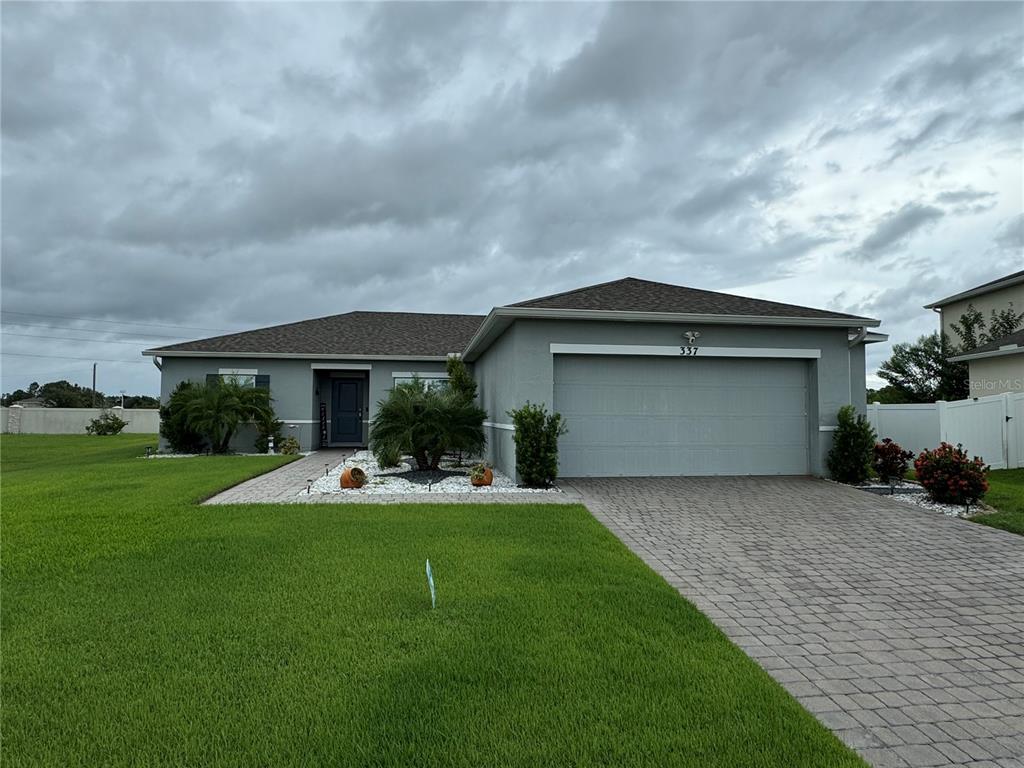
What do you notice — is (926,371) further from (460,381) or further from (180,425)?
(180,425)

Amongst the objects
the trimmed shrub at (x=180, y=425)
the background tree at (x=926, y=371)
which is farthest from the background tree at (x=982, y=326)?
the trimmed shrub at (x=180, y=425)

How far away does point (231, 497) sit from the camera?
30.2ft

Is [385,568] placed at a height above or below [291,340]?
below

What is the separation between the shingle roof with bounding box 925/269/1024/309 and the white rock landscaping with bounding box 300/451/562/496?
67.5ft

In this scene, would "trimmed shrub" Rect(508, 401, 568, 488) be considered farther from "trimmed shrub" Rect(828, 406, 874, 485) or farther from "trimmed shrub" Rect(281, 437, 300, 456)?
"trimmed shrub" Rect(281, 437, 300, 456)

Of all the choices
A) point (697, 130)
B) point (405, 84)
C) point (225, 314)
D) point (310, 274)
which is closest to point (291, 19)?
point (405, 84)

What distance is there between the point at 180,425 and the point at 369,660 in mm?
15898

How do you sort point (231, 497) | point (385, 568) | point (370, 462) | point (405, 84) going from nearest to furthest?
point (385, 568) → point (231, 497) → point (405, 84) → point (370, 462)

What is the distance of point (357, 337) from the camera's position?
19.8 m

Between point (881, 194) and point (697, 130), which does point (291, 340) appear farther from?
point (881, 194)

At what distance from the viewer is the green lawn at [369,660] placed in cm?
255

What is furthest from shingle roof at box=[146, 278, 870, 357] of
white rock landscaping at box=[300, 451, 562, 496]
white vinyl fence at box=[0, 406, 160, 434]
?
white vinyl fence at box=[0, 406, 160, 434]

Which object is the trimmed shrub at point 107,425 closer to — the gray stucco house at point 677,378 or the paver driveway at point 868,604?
the gray stucco house at point 677,378

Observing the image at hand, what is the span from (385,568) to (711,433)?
778 centimetres
